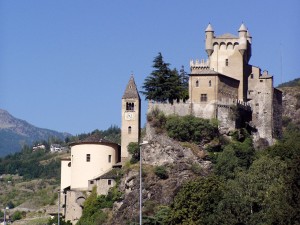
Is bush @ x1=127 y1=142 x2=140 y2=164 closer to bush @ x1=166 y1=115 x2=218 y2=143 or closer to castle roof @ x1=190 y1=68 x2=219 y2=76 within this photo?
bush @ x1=166 y1=115 x2=218 y2=143

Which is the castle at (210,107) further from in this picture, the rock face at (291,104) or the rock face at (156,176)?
the rock face at (291,104)

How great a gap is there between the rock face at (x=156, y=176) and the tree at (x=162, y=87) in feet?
A: 16.3

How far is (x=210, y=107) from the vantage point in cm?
11100

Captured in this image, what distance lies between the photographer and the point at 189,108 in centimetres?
11119

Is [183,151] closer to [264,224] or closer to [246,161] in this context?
[246,161]

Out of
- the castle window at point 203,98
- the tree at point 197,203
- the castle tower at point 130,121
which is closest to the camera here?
the tree at point 197,203

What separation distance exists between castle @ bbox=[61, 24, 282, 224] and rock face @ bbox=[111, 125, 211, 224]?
294 centimetres

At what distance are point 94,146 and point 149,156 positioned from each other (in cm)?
762

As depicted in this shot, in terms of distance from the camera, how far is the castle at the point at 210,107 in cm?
11150

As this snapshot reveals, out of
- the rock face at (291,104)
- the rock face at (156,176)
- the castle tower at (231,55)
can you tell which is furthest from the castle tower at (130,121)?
the rock face at (291,104)

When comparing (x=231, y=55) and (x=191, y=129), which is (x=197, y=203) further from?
(x=231, y=55)

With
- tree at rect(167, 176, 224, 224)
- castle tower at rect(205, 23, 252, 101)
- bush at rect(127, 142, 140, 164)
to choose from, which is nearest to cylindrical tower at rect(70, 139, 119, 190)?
bush at rect(127, 142, 140, 164)

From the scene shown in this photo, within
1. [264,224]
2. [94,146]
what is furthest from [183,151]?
[264,224]

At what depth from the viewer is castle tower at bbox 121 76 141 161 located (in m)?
114
